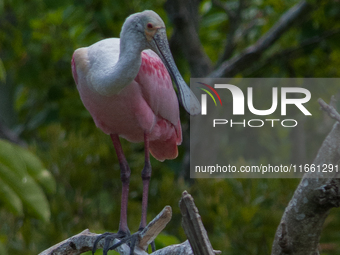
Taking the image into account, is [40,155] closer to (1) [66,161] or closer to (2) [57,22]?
(1) [66,161]

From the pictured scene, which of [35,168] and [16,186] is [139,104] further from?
[35,168]

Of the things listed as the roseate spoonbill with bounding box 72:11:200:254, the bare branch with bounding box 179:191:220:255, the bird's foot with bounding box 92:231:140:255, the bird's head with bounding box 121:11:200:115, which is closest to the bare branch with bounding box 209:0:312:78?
the roseate spoonbill with bounding box 72:11:200:254

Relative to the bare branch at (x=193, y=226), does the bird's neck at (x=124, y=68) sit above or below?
above

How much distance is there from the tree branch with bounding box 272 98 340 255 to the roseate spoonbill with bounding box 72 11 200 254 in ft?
1.39

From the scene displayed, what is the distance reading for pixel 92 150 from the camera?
4441 millimetres

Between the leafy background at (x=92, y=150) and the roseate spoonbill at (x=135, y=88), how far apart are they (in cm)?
71

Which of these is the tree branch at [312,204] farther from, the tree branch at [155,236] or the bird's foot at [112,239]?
the bird's foot at [112,239]

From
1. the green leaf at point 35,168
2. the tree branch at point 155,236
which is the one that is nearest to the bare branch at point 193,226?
the tree branch at point 155,236

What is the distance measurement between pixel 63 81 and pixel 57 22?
785mm

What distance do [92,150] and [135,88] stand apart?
2567 millimetres

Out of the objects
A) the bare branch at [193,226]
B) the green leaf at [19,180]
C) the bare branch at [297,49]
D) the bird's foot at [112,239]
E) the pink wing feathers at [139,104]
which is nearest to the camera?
the bare branch at [193,226]

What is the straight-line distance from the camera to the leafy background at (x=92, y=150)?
3.78 m

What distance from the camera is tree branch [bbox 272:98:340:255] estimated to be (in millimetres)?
1476

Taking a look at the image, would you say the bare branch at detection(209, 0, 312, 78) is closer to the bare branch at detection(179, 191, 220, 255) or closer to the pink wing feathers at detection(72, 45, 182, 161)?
the pink wing feathers at detection(72, 45, 182, 161)
